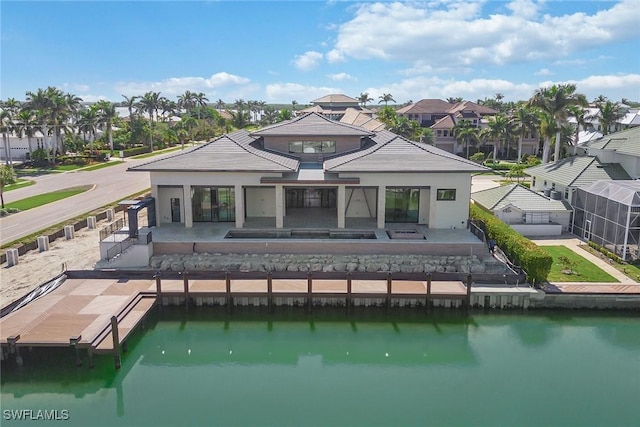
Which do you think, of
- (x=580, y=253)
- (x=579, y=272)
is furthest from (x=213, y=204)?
(x=580, y=253)

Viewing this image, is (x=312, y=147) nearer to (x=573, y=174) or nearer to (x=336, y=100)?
(x=573, y=174)

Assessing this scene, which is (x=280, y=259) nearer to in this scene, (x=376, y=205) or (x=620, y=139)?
(x=376, y=205)

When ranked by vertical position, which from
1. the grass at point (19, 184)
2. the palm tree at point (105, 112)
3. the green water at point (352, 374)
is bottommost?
the green water at point (352, 374)

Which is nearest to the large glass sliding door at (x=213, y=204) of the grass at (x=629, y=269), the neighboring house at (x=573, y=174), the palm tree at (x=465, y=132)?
the grass at (x=629, y=269)

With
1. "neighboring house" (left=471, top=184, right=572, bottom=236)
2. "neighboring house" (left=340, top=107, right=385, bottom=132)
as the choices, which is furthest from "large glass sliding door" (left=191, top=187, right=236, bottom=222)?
"neighboring house" (left=340, top=107, right=385, bottom=132)

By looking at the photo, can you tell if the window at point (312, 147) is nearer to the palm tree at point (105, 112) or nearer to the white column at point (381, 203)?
the white column at point (381, 203)

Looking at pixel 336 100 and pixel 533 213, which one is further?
pixel 336 100
